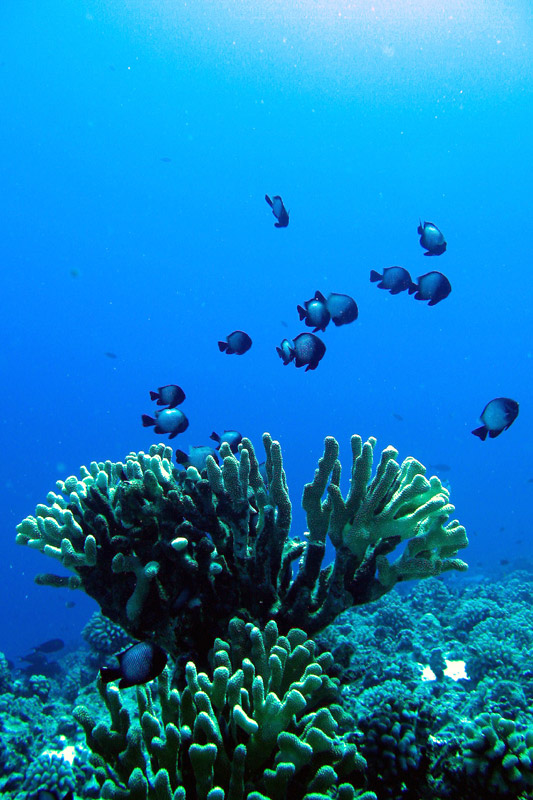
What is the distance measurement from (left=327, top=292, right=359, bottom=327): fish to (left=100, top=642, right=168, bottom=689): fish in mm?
4441

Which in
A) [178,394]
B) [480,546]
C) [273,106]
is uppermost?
[273,106]

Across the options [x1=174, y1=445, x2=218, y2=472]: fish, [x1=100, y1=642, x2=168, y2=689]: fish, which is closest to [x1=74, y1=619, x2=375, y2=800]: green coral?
[x1=100, y1=642, x2=168, y2=689]: fish

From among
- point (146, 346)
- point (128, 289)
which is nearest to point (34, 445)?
point (146, 346)

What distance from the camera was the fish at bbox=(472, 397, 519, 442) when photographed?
15.1ft

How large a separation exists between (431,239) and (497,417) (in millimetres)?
3472

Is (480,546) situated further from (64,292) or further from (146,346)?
(64,292)

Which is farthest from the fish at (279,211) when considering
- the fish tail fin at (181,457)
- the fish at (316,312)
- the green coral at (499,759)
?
the green coral at (499,759)

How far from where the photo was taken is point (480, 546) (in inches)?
2223

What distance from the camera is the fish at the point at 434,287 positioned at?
20.2 ft

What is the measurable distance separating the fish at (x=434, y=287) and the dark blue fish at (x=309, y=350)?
6.52 feet

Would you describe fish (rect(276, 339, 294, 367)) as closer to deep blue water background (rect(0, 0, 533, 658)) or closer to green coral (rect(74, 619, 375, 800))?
green coral (rect(74, 619, 375, 800))

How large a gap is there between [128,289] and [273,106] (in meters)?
50.2

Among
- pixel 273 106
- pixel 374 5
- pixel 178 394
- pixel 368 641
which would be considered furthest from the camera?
pixel 273 106

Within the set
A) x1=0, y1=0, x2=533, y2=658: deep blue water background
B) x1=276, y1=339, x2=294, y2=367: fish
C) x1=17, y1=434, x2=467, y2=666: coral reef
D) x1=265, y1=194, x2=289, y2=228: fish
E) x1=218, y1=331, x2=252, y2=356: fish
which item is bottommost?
x1=17, y1=434, x2=467, y2=666: coral reef
